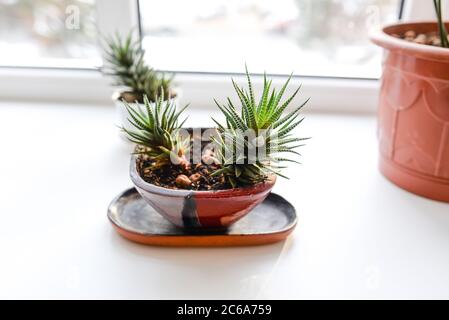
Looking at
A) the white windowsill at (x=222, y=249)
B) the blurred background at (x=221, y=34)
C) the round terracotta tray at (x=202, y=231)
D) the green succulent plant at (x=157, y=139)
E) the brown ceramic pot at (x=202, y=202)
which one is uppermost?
the blurred background at (x=221, y=34)

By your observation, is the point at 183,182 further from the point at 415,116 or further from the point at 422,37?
the point at 422,37

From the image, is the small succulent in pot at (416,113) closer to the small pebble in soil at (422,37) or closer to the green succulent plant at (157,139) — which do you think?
the small pebble in soil at (422,37)

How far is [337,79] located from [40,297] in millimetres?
710

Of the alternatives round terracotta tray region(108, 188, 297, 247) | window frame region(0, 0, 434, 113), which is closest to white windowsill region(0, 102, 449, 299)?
round terracotta tray region(108, 188, 297, 247)

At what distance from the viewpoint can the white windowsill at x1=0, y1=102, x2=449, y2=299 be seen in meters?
0.54

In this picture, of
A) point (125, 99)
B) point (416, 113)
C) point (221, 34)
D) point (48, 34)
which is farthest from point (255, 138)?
point (48, 34)

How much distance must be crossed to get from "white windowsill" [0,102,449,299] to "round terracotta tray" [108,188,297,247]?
0.01 m

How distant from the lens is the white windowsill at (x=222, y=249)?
538 millimetres

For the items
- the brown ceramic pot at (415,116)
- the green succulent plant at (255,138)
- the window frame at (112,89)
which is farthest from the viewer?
the window frame at (112,89)

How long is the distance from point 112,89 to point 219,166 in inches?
20.1

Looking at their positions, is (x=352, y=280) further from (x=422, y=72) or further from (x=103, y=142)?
(x=103, y=142)

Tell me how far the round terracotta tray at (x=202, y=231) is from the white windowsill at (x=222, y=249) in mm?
13

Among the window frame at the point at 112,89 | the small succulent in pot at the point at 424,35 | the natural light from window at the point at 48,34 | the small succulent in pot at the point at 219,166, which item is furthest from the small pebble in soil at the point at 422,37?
the natural light from window at the point at 48,34

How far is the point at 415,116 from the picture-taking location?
0.67 meters
